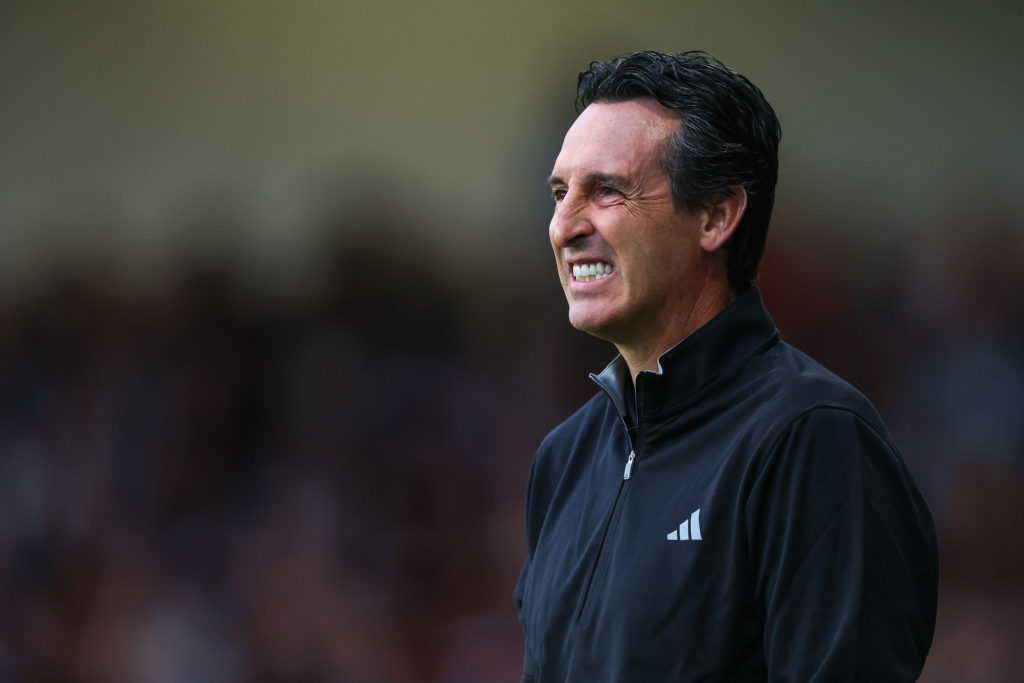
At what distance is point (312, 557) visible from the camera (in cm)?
329

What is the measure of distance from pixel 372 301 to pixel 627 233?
2.23 meters

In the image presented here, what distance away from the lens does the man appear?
1.00 meters

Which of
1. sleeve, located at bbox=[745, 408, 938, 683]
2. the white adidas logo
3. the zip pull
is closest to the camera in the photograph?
sleeve, located at bbox=[745, 408, 938, 683]

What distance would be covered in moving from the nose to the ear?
0.11 metres

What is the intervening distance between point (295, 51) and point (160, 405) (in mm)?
1027

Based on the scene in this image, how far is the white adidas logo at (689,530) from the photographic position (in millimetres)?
1078

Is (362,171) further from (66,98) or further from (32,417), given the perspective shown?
(32,417)

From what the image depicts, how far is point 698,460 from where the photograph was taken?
1.13 metres

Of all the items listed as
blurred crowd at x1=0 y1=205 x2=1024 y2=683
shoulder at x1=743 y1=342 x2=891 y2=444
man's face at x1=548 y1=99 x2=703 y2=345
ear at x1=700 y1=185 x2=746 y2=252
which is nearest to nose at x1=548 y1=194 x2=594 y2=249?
man's face at x1=548 y1=99 x2=703 y2=345

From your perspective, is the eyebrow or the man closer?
the man

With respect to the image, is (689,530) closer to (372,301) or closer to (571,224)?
(571,224)

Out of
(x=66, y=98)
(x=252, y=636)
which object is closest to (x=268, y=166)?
(x=66, y=98)

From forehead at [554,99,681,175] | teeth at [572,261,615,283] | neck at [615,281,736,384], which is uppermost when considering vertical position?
forehead at [554,99,681,175]

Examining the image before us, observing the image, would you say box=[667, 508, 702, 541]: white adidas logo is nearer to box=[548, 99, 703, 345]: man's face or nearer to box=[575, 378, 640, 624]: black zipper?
box=[575, 378, 640, 624]: black zipper
